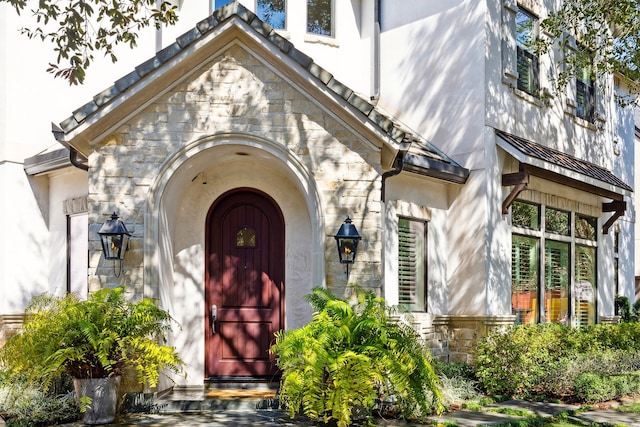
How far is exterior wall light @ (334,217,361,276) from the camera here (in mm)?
9135

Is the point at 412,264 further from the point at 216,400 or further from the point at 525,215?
the point at 216,400

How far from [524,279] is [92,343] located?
8.10 metres

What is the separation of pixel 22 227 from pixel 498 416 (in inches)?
309

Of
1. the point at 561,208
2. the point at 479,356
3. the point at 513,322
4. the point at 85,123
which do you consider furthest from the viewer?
the point at 561,208

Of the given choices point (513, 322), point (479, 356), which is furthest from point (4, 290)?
point (513, 322)

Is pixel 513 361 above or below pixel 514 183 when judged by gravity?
below

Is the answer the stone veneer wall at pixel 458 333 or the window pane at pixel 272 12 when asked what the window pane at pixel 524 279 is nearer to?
the stone veneer wall at pixel 458 333

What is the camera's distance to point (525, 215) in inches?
519

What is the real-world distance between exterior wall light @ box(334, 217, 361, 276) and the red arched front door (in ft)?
5.10

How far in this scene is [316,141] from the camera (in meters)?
9.45

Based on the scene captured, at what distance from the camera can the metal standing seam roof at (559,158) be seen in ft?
39.8

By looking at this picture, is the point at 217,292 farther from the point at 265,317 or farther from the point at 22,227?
the point at 22,227

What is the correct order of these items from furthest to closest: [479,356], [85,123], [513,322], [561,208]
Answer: [561,208] → [513,322] → [479,356] → [85,123]

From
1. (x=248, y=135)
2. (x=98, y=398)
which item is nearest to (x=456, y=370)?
(x=248, y=135)
